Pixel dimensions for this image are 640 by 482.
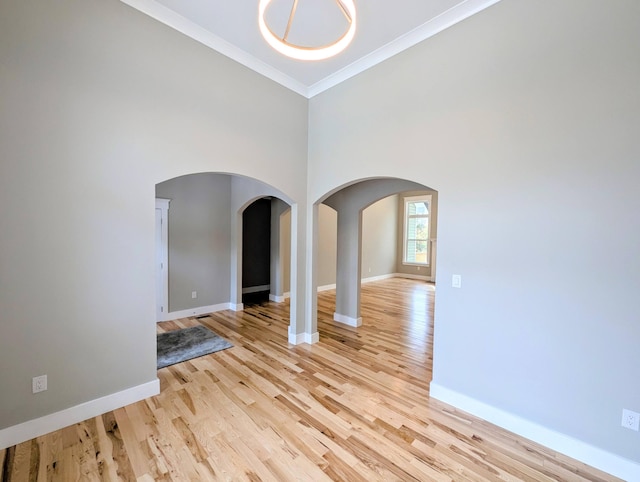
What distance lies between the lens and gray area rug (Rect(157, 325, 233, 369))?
12.0 feet

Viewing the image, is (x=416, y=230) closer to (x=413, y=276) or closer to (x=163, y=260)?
(x=413, y=276)

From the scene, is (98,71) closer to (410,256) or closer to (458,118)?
(458,118)

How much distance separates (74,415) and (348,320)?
392cm

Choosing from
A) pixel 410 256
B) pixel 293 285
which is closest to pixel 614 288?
pixel 293 285

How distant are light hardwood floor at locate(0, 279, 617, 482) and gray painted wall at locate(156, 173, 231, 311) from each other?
222 cm

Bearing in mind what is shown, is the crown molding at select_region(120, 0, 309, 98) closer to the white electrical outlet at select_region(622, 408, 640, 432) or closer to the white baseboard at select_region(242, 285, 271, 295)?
the white electrical outlet at select_region(622, 408, 640, 432)

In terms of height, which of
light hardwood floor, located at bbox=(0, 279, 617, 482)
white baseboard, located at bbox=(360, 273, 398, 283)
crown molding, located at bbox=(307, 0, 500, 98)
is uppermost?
crown molding, located at bbox=(307, 0, 500, 98)

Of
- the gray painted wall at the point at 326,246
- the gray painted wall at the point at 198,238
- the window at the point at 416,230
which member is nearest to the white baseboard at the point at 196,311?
the gray painted wall at the point at 198,238

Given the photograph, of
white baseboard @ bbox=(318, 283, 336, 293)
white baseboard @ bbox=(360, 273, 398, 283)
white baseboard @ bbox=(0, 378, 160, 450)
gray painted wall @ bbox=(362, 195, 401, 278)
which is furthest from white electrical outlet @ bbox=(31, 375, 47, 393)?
white baseboard @ bbox=(360, 273, 398, 283)

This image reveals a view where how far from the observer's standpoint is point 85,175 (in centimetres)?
236

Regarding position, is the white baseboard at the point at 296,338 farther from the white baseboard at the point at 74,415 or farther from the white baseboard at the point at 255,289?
the white baseboard at the point at 255,289

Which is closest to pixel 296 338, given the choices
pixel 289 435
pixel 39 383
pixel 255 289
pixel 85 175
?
pixel 289 435

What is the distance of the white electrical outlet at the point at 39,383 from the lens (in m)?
2.18

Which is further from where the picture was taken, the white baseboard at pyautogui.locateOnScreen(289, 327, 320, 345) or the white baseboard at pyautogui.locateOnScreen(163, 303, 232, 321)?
the white baseboard at pyautogui.locateOnScreen(163, 303, 232, 321)
